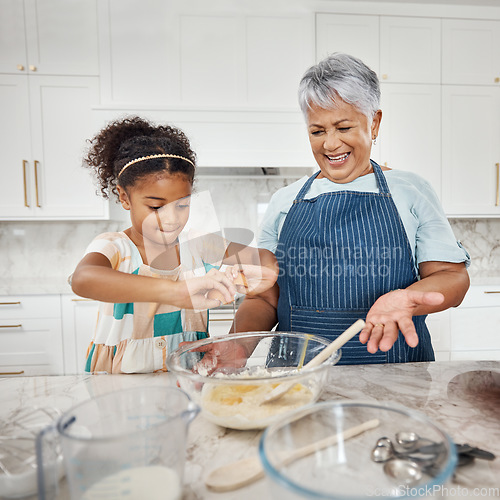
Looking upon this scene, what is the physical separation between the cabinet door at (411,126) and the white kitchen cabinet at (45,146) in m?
1.85

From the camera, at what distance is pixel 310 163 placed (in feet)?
7.68

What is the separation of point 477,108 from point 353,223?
2.01 meters

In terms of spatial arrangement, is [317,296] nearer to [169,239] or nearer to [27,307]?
[169,239]

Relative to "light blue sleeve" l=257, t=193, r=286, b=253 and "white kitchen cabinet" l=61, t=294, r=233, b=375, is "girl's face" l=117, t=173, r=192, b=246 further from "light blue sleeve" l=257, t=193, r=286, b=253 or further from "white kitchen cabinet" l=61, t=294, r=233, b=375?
"white kitchen cabinet" l=61, t=294, r=233, b=375

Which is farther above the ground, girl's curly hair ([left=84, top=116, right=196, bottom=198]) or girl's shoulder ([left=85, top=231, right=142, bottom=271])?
girl's curly hair ([left=84, top=116, right=196, bottom=198])

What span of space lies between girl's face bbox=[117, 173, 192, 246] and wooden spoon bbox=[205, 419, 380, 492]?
2.12 ft

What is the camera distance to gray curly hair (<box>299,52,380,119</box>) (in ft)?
3.33

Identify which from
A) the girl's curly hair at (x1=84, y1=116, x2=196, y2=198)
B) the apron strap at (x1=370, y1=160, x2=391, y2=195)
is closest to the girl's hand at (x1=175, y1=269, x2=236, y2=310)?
the girl's curly hair at (x1=84, y1=116, x2=196, y2=198)

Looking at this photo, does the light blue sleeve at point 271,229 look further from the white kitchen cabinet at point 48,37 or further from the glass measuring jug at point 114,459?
the white kitchen cabinet at point 48,37

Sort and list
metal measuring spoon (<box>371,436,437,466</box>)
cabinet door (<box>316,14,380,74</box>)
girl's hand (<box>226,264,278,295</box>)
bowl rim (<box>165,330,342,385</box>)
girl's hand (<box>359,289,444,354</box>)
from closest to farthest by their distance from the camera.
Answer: metal measuring spoon (<box>371,436,437,466</box>) < bowl rim (<box>165,330,342,385</box>) < girl's hand (<box>359,289,444,354</box>) < girl's hand (<box>226,264,278,295</box>) < cabinet door (<box>316,14,380,74</box>)

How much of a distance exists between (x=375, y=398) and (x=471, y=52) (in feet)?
8.88

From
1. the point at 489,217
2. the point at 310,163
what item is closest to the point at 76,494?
the point at 310,163

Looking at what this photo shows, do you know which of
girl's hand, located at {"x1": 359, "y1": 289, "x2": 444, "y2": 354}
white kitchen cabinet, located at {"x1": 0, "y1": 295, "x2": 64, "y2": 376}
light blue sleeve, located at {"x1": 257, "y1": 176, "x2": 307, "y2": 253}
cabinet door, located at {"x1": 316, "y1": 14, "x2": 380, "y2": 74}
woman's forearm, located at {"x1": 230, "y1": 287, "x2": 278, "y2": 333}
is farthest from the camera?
cabinet door, located at {"x1": 316, "y1": 14, "x2": 380, "y2": 74}

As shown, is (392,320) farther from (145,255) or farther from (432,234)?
(145,255)
